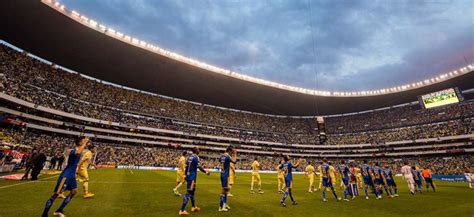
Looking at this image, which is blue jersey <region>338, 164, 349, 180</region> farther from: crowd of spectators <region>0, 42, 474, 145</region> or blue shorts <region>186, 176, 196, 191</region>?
crowd of spectators <region>0, 42, 474, 145</region>

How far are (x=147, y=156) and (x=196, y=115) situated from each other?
19.9 meters

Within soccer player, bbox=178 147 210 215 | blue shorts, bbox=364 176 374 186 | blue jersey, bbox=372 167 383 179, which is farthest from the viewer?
blue jersey, bbox=372 167 383 179

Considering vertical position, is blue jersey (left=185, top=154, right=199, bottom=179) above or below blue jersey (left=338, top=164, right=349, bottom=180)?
below

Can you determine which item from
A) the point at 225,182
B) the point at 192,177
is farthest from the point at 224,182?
the point at 192,177

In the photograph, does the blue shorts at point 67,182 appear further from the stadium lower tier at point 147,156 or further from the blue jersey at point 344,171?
the stadium lower tier at point 147,156

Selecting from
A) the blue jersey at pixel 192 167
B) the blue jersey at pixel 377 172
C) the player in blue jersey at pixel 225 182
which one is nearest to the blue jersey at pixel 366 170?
the blue jersey at pixel 377 172

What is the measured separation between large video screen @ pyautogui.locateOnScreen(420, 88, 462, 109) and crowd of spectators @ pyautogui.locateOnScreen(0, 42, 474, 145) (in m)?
8.83

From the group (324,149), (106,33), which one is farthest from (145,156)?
(324,149)

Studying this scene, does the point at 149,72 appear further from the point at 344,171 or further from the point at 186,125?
the point at 344,171

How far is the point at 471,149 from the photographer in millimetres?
48812

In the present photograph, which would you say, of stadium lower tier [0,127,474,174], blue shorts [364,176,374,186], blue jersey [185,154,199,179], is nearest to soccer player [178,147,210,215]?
blue jersey [185,154,199,179]

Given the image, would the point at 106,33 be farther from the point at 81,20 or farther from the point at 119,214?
the point at 119,214

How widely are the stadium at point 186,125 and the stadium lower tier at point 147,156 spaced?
278 mm

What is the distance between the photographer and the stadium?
1484 cm
